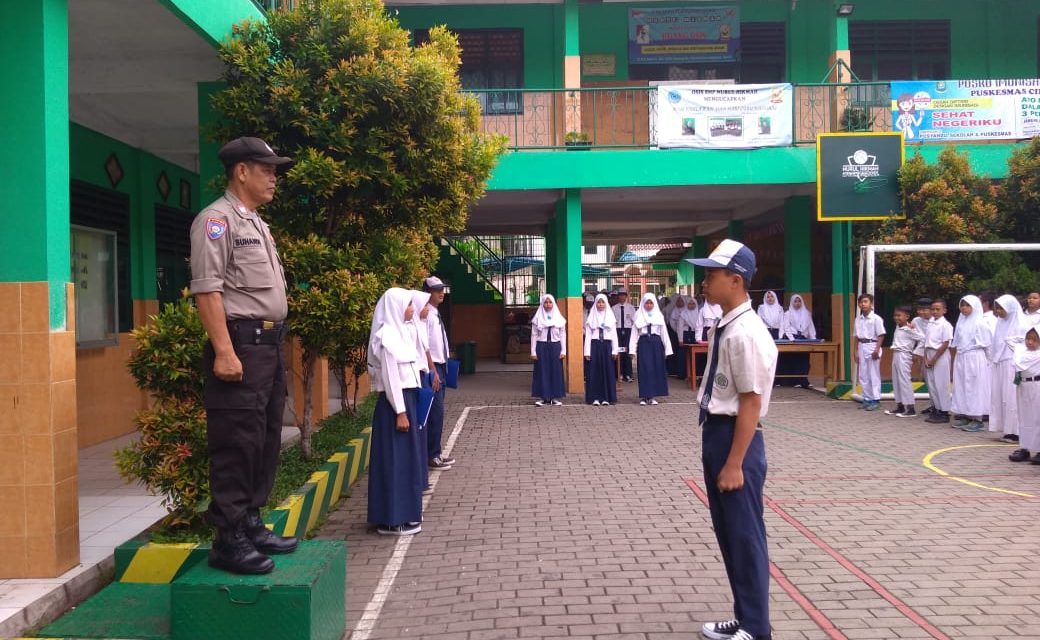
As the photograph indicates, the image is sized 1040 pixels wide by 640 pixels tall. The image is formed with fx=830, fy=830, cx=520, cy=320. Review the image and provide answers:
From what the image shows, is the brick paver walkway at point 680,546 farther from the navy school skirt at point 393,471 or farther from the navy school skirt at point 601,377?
the navy school skirt at point 601,377

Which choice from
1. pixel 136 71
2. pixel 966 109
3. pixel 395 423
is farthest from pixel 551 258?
pixel 395 423

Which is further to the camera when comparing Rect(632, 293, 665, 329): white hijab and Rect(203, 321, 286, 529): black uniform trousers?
Rect(632, 293, 665, 329): white hijab

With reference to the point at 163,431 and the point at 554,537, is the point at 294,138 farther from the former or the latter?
the point at 554,537

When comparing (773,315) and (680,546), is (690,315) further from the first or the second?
(680,546)

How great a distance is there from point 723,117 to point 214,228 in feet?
36.8

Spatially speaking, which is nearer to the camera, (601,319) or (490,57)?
(601,319)

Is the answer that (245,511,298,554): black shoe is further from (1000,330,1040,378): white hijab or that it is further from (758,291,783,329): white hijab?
(758,291,783,329): white hijab

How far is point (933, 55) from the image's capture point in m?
16.3

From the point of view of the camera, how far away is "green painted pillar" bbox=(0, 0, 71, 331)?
4.51 m

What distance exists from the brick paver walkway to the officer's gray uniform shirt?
1.74 metres

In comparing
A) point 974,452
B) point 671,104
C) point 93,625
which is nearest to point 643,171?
point 671,104

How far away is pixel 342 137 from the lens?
671 centimetres

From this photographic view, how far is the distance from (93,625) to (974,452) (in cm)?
857

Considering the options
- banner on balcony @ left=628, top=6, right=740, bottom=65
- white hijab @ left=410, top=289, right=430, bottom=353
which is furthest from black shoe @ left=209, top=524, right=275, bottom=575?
banner on balcony @ left=628, top=6, right=740, bottom=65
